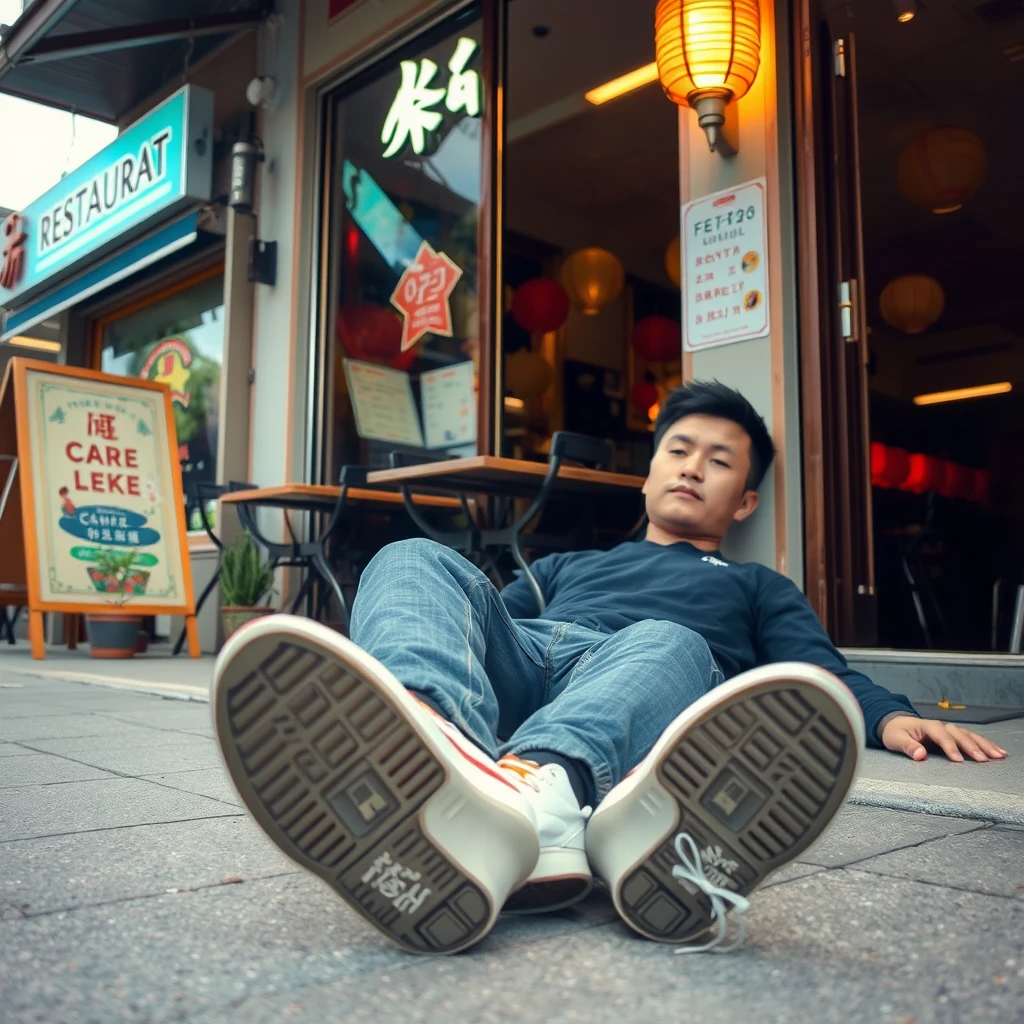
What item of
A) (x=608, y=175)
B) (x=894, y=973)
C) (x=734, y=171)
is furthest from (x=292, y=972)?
(x=608, y=175)

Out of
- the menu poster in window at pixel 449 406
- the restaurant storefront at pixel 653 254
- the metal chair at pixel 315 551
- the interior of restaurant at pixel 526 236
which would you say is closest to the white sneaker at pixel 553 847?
the restaurant storefront at pixel 653 254

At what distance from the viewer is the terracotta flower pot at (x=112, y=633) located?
15.3 feet

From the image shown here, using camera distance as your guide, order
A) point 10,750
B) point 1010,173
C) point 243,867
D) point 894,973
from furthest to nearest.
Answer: point 1010,173 < point 10,750 < point 243,867 < point 894,973

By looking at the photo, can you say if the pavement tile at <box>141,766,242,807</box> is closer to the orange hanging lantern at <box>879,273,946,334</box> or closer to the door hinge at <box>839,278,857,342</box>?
the door hinge at <box>839,278,857,342</box>

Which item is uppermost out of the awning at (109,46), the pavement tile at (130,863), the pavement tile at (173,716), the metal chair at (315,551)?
the awning at (109,46)

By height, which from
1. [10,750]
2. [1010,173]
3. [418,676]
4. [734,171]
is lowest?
[10,750]

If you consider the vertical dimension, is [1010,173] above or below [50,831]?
above

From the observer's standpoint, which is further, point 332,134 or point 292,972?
point 332,134

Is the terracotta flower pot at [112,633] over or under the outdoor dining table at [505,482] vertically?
under

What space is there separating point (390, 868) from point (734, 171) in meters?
2.75

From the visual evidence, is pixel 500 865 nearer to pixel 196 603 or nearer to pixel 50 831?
pixel 50 831

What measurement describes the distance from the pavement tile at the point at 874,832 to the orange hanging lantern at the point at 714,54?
2.22m

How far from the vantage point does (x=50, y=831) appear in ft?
4.21

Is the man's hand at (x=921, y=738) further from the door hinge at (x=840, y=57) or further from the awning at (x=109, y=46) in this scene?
the awning at (x=109, y=46)
